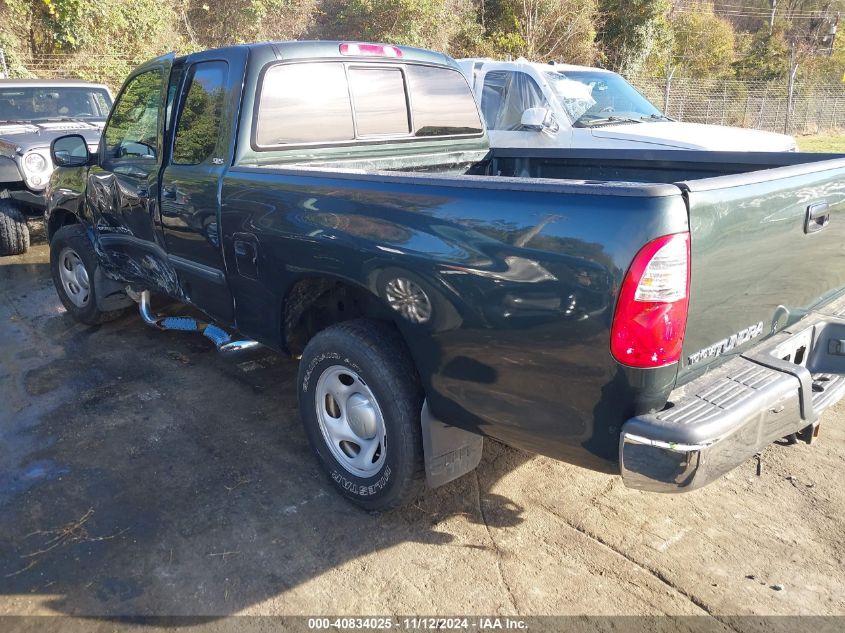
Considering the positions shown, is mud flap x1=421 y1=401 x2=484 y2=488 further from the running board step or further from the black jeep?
the black jeep

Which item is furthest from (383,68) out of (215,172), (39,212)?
(39,212)

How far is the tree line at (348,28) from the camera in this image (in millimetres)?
14688

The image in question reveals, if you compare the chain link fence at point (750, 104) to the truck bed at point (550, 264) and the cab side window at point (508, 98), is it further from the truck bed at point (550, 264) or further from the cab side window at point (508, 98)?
the truck bed at point (550, 264)

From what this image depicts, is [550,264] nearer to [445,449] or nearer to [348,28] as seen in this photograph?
[445,449]

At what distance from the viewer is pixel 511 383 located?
7.45ft

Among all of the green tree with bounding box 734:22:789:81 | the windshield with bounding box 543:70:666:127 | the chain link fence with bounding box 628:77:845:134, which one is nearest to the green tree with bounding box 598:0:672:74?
the chain link fence with bounding box 628:77:845:134

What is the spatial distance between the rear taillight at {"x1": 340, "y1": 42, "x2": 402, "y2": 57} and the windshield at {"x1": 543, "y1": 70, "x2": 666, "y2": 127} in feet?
12.2

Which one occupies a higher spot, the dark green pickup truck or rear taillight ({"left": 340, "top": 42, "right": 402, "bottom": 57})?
rear taillight ({"left": 340, "top": 42, "right": 402, "bottom": 57})

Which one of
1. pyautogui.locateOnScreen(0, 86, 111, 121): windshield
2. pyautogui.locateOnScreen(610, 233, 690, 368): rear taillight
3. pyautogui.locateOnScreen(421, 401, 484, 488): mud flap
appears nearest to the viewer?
pyautogui.locateOnScreen(610, 233, 690, 368): rear taillight

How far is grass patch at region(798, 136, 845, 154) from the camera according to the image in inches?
666

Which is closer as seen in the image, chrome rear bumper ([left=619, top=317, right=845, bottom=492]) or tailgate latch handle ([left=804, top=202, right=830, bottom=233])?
chrome rear bumper ([left=619, top=317, right=845, bottom=492])

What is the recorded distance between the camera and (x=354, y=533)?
2.91 meters

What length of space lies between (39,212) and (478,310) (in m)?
7.82

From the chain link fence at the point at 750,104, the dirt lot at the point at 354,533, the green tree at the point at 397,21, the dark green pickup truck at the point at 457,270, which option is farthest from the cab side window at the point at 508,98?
the green tree at the point at 397,21
